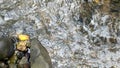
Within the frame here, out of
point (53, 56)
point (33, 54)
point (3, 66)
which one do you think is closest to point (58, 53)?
point (53, 56)

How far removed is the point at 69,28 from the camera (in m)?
7.02

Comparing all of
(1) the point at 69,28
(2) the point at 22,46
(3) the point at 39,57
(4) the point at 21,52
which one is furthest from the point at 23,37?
(1) the point at 69,28

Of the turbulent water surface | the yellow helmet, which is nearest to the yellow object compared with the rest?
the yellow helmet

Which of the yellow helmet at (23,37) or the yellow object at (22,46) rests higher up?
the yellow helmet at (23,37)

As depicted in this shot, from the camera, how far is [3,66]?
19.4ft

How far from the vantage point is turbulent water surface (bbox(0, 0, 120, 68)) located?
633 centimetres

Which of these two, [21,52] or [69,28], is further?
[69,28]

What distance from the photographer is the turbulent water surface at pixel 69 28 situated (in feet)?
20.8

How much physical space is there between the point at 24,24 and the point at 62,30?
82 centimetres

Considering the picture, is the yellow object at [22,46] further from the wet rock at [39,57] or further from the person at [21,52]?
the wet rock at [39,57]

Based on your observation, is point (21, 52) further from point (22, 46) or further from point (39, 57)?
point (39, 57)

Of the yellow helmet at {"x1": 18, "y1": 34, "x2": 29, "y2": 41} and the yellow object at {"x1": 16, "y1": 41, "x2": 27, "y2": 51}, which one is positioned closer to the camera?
the yellow object at {"x1": 16, "y1": 41, "x2": 27, "y2": 51}

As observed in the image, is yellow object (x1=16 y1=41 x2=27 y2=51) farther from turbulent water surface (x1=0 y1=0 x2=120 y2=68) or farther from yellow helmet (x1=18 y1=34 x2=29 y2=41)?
turbulent water surface (x1=0 y1=0 x2=120 y2=68)

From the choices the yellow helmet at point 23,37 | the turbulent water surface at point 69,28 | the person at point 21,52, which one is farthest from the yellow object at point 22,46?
the turbulent water surface at point 69,28
